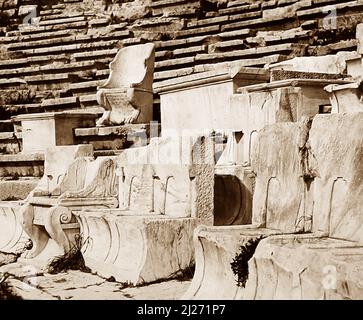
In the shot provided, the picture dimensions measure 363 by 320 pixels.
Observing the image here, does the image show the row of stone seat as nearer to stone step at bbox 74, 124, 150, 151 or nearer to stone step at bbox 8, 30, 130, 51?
stone step at bbox 8, 30, 130, 51

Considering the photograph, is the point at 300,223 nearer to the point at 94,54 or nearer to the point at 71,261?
the point at 71,261

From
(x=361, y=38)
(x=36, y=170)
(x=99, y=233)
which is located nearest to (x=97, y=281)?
(x=99, y=233)

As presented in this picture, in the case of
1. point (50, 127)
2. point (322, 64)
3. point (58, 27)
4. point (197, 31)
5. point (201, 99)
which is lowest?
point (50, 127)

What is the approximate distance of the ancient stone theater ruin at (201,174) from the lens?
3.46 meters

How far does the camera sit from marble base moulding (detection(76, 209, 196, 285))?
438 centimetres

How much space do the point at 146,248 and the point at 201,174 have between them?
0.66 m

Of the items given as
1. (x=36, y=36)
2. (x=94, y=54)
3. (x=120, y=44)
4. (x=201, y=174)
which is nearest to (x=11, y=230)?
(x=201, y=174)

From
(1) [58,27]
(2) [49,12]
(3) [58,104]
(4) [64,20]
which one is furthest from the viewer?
(2) [49,12]

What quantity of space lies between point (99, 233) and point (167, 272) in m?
0.86

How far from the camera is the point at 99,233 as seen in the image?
5.03m

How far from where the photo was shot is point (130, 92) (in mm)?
8531

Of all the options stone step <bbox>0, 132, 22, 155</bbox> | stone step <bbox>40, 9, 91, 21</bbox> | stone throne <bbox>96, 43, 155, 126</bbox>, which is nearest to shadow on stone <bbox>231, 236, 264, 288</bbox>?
stone throne <bbox>96, 43, 155, 126</bbox>
